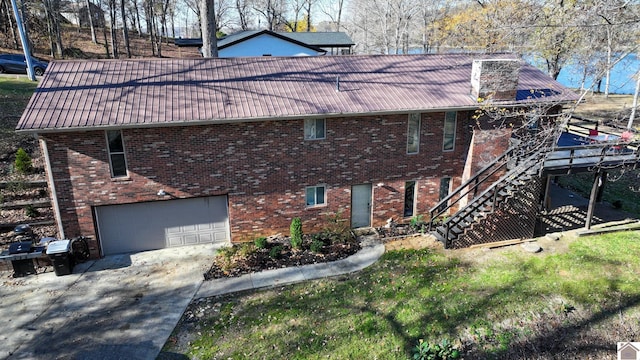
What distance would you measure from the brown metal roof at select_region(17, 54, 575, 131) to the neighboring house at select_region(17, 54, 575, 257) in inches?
2.4

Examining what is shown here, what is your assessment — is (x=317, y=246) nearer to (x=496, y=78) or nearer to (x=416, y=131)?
(x=416, y=131)

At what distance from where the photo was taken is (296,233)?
13445 mm

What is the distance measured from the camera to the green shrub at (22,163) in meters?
16.4

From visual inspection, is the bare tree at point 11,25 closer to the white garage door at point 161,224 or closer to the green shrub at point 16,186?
the green shrub at point 16,186

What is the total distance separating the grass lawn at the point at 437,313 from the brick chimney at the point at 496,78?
5414mm

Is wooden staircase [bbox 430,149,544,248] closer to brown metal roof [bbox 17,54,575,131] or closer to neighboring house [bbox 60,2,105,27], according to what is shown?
brown metal roof [bbox 17,54,575,131]

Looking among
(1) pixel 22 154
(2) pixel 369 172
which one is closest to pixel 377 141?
(2) pixel 369 172

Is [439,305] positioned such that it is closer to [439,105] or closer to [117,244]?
[439,105]

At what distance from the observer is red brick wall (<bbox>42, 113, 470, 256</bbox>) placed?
1238 cm

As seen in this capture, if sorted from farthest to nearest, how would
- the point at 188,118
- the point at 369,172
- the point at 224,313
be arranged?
the point at 369,172 < the point at 188,118 < the point at 224,313

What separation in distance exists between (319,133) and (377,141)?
195cm

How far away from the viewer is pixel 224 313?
10.5 metres

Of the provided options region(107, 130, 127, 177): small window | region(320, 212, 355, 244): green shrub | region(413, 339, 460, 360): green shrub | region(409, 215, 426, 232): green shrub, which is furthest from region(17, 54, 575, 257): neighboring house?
region(413, 339, 460, 360): green shrub

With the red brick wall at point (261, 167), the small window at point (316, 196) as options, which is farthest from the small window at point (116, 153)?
the small window at point (316, 196)
